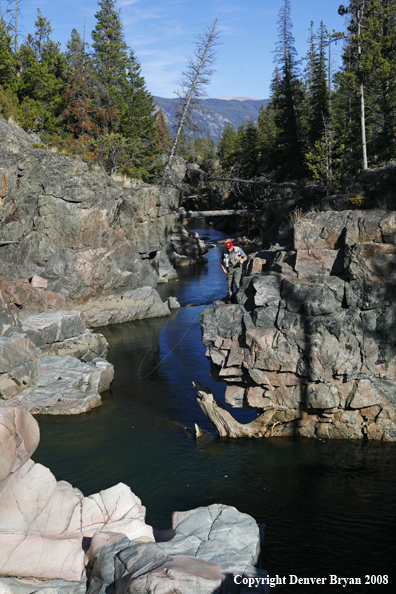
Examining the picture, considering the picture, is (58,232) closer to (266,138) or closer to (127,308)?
(127,308)

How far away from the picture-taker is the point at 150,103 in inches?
1971

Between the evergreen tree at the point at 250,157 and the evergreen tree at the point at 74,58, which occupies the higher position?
the evergreen tree at the point at 74,58

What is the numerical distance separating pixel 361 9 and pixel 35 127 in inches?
911

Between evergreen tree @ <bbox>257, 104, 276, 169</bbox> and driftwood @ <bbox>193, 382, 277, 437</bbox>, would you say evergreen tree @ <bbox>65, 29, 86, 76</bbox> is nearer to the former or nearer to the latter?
evergreen tree @ <bbox>257, 104, 276, 169</bbox>

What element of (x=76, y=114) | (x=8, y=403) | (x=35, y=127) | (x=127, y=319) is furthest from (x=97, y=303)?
(x=76, y=114)

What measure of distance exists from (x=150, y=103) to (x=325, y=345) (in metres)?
43.7

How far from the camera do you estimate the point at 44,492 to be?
28.6 ft

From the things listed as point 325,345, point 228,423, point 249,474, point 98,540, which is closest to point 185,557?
point 98,540

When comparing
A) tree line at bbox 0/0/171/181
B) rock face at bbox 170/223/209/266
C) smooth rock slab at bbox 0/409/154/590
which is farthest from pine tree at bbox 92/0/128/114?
smooth rock slab at bbox 0/409/154/590

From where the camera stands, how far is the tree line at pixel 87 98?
3519 centimetres

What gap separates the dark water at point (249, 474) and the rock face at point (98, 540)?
191 cm

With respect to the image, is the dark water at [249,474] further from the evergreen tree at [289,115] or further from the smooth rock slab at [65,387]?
the evergreen tree at [289,115]

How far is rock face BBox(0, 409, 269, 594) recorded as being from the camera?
638 centimetres

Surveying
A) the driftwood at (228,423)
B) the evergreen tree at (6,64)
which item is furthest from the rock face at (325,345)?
the evergreen tree at (6,64)
